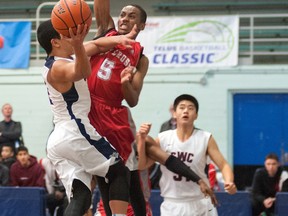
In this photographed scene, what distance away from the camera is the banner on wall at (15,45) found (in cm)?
1494

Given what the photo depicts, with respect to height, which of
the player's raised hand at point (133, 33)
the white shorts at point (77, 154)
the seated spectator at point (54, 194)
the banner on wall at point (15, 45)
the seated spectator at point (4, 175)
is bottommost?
the seated spectator at point (54, 194)

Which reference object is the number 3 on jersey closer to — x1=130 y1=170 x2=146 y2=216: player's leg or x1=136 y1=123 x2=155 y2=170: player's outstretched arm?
x1=136 y1=123 x2=155 y2=170: player's outstretched arm

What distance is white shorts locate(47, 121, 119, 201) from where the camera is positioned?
5.68 metres

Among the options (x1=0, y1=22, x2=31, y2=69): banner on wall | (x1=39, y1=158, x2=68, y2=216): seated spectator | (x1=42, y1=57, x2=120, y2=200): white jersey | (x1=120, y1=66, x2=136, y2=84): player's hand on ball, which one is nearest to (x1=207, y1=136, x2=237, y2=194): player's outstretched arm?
(x1=42, y1=57, x2=120, y2=200): white jersey

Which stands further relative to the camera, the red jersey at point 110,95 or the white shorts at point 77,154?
the red jersey at point 110,95

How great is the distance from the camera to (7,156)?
12.3m

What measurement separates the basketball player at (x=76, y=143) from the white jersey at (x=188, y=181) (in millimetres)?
1878

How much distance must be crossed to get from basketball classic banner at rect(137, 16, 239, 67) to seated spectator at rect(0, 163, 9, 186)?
3.93 metres

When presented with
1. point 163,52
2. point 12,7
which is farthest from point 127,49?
point 12,7

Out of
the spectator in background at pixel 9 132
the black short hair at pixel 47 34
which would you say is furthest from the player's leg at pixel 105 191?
the spectator in background at pixel 9 132

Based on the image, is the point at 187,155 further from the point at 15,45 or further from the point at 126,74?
the point at 15,45

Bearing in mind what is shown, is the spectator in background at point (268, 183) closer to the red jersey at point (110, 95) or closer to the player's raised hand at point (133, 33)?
the red jersey at point (110, 95)

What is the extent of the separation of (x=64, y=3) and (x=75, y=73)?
0.51m

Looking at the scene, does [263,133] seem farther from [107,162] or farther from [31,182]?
[107,162]
